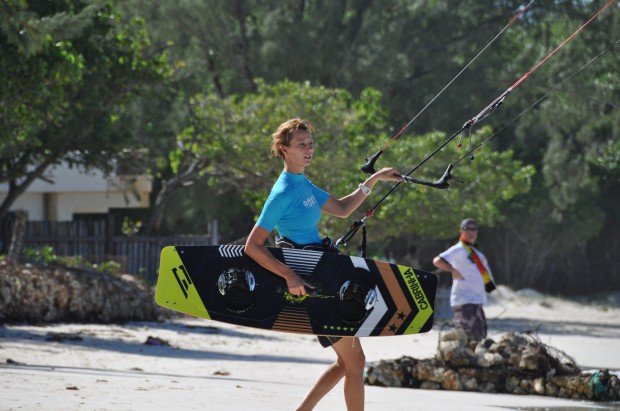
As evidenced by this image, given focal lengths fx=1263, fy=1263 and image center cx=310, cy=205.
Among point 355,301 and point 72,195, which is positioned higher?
point 72,195

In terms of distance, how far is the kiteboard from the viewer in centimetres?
750

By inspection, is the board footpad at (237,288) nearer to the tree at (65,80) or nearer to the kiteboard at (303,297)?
the kiteboard at (303,297)

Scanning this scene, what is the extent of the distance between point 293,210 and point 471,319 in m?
5.66

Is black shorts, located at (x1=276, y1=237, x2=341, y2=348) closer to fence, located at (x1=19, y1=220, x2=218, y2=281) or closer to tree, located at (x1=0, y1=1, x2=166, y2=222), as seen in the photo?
tree, located at (x1=0, y1=1, x2=166, y2=222)

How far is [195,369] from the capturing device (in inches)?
486

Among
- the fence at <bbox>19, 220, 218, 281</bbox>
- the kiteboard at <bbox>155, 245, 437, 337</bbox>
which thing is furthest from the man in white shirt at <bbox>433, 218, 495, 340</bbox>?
the fence at <bbox>19, 220, 218, 281</bbox>

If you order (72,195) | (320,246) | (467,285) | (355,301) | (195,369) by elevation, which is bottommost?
(195,369)

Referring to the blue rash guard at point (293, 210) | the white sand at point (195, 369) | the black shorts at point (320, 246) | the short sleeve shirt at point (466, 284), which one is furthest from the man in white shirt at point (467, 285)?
the blue rash guard at point (293, 210)

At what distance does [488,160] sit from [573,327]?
162 inches

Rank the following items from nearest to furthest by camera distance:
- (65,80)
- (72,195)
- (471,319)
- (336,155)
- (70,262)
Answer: (471,319), (65,80), (70,262), (336,155), (72,195)

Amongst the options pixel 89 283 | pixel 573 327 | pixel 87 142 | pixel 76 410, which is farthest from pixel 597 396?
pixel 573 327

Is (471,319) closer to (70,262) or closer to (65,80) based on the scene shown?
(65,80)

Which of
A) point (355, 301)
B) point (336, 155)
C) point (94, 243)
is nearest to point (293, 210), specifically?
point (355, 301)

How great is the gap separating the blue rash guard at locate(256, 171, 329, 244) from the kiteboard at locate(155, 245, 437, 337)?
127 millimetres
